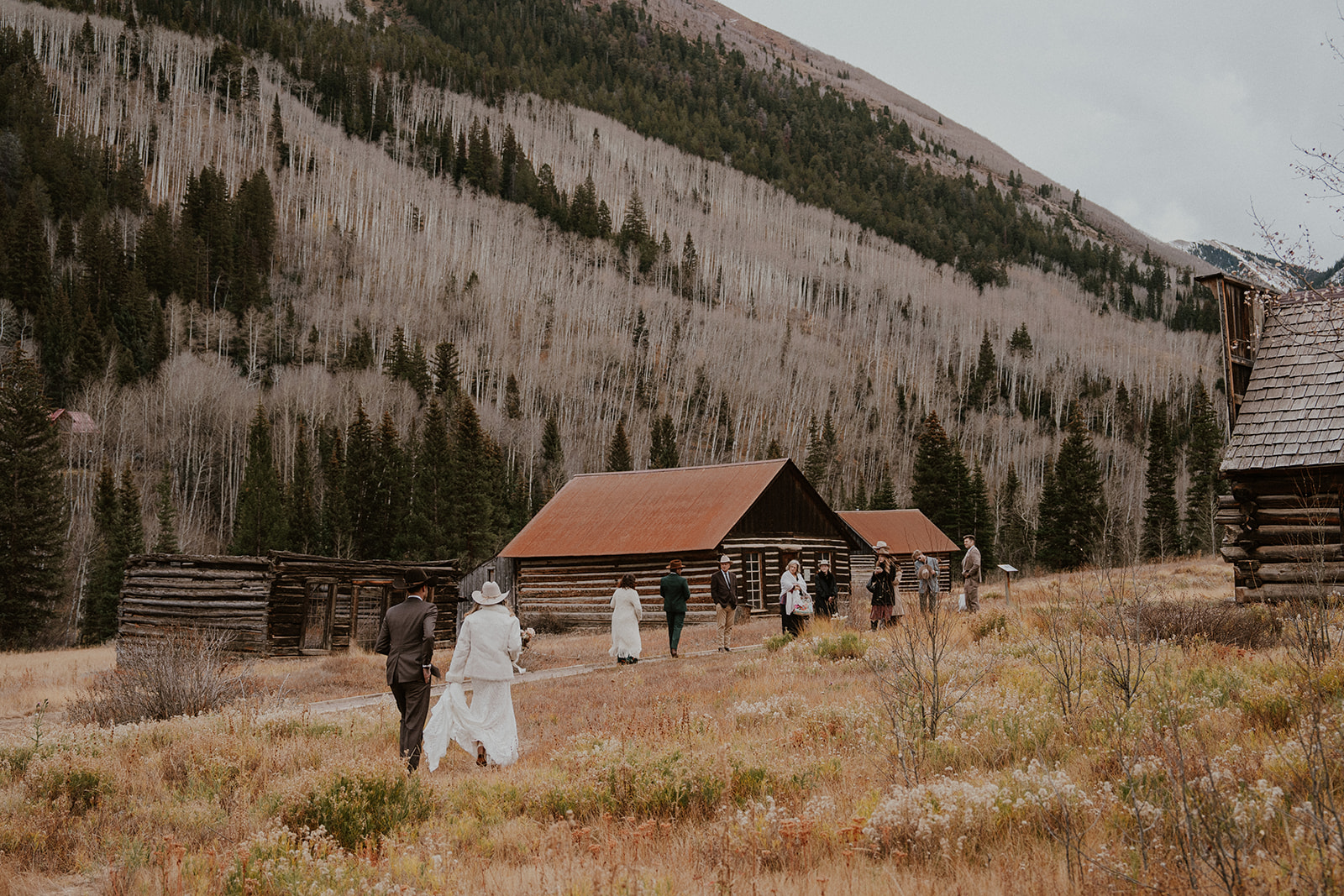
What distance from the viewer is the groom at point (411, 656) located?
869 centimetres

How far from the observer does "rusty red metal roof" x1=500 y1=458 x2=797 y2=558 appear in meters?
31.9

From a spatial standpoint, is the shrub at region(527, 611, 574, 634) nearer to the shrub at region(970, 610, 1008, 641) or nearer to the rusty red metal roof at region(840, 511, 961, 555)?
the shrub at region(970, 610, 1008, 641)

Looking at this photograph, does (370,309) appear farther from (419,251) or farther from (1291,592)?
(1291,592)

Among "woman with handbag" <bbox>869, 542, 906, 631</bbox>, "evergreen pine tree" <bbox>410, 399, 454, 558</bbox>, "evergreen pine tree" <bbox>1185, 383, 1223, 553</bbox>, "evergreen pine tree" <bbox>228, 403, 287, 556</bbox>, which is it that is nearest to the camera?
"woman with handbag" <bbox>869, 542, 906, 631</bbox>

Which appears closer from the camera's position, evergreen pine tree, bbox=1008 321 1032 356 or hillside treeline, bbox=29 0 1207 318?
evergreen pine tree, bbox=1008 321 1032 356

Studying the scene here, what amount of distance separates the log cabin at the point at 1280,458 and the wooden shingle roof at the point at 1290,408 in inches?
0.6

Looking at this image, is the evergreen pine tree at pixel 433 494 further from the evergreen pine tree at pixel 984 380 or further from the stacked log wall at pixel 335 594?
the evergreen pine tree at pixel 984 380

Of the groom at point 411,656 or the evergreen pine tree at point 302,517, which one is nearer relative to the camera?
the groom at point 411,656

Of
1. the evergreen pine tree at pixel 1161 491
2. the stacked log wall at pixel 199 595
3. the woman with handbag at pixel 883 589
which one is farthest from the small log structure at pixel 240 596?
the evergreen pine tree at pixel 1161 491

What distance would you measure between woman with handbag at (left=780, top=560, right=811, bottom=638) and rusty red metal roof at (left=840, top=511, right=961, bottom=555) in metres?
34.0

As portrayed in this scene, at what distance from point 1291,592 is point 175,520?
213 feet

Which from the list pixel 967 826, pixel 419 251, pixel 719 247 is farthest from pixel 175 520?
pixel 719 247

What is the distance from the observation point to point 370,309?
9875cm

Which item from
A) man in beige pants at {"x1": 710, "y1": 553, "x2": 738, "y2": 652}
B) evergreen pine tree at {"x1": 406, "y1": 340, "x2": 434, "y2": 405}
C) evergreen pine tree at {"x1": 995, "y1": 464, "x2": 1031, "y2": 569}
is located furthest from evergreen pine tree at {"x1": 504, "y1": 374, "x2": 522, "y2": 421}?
man in beige pants at {"x1": 710, "y1": 553, "x2": 738, "y2": 652}
